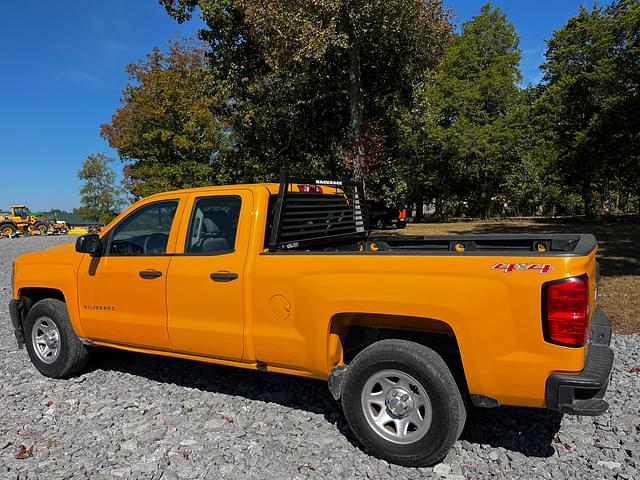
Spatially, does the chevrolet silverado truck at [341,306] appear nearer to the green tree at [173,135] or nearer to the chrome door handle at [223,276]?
the chrome door handle at [223,276]

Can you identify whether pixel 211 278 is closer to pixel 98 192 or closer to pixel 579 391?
pixel 579 391

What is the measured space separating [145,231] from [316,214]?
1.68 meters

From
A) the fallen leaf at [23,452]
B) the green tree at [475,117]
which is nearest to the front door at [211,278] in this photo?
the fallen leaf at [23,452]

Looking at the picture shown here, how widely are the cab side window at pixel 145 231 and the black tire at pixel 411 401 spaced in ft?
7.17

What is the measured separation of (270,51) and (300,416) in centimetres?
1118

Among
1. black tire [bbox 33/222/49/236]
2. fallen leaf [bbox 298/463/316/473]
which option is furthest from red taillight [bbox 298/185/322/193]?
black tire [bbox 33/222/49/236]

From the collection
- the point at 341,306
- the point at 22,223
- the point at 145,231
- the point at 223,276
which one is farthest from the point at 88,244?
the point at 22,223

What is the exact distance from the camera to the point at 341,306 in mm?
3350

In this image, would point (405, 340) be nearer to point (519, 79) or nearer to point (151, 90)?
point (151, 90)

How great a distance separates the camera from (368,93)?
16.1 m

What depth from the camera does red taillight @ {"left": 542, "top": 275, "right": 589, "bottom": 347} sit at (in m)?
2.68

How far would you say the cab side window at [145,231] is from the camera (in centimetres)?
446

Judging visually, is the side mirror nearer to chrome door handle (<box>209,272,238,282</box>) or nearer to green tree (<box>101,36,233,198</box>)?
chrome door handle (<box>209,272,238,282</box>)

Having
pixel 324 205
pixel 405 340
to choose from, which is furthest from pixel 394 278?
pixel 324 205
